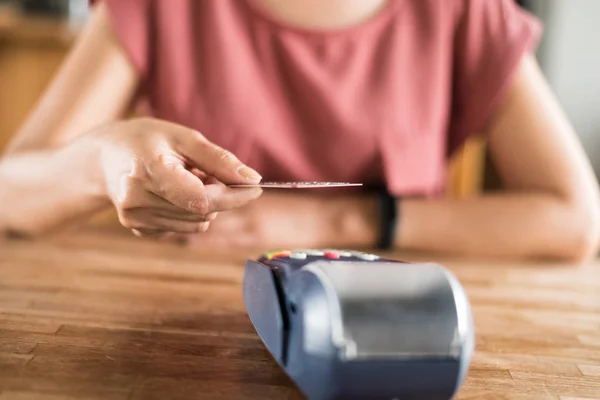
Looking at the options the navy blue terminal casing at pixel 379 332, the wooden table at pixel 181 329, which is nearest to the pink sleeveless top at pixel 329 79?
the wooden table at pixel 181 329

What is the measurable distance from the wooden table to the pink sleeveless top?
0.22 metres

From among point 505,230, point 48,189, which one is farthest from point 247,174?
point 505,230

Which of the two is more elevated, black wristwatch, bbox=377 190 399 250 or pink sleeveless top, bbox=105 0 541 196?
pink sleeveless top, bbox=105 0 541 196

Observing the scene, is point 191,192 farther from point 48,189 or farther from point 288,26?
point 288,26

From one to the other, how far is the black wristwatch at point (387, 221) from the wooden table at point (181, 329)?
0.10 m

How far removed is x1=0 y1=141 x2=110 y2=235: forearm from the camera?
60cm

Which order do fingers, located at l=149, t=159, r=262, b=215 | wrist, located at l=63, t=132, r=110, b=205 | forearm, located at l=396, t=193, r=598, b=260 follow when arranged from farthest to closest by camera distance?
forearm, located at l=396, t=193, r=598, b=260 → wrist, located at l=63, t=132, r=110, b=205 → fingers, located at l=149, t=159, r=262, b=215

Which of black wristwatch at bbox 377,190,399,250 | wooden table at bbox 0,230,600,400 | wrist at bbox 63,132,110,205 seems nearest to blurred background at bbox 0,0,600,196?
black wristwatch at bbox 377,190,399,250

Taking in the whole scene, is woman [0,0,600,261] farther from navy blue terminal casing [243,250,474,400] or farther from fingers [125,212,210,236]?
navy blue terminal casing [243,250,474,400]

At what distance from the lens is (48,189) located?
69 centimetres

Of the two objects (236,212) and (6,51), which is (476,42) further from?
(6,51)

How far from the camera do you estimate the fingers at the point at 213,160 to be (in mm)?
442

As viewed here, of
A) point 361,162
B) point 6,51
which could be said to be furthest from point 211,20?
point 6,51

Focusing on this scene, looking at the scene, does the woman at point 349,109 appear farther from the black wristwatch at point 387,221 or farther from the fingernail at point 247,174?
the fingernail at point 247,174
